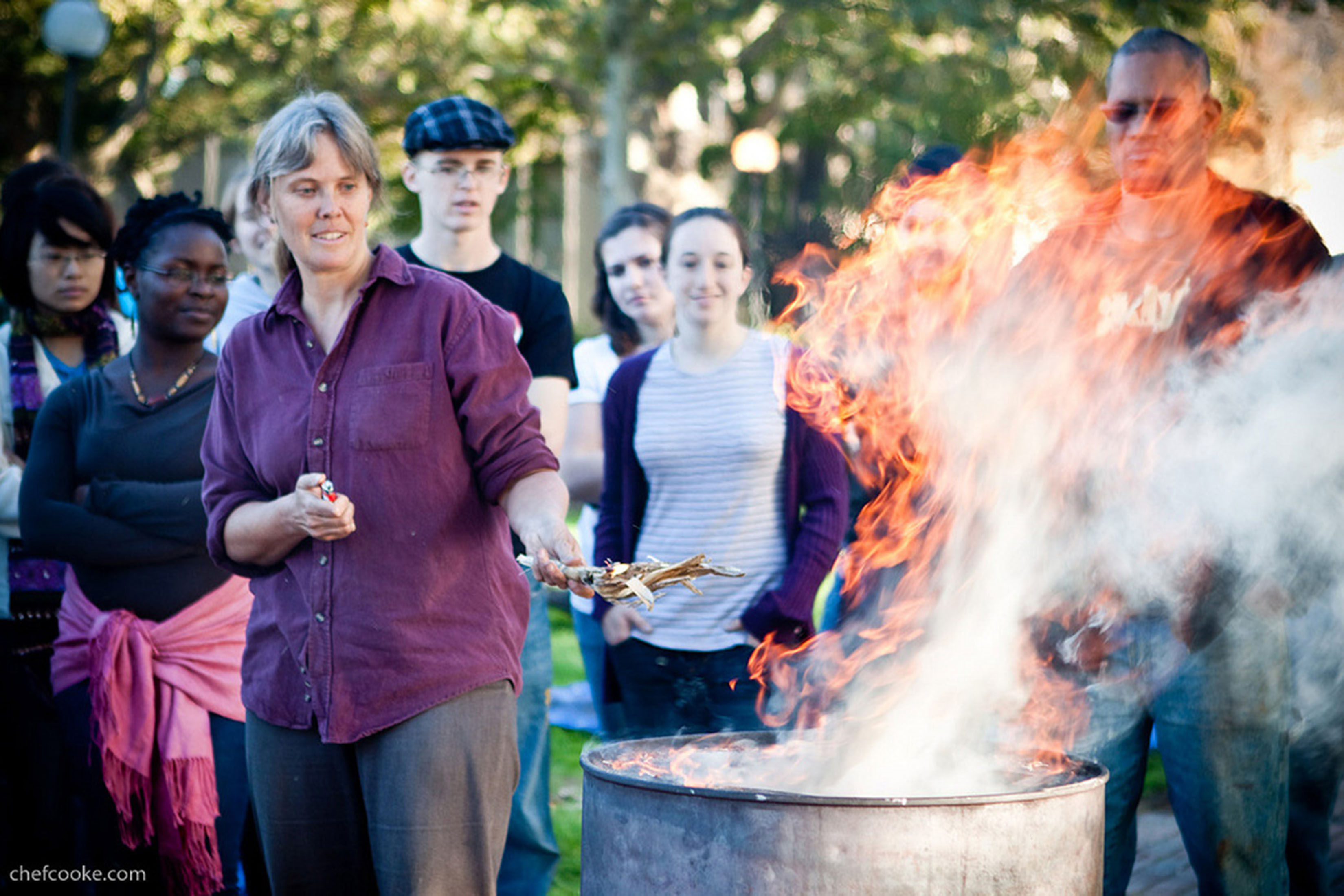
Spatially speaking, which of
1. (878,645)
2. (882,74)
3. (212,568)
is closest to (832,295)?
(878,645)

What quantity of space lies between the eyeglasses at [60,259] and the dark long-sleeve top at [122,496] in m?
0.71

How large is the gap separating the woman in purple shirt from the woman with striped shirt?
1.23m

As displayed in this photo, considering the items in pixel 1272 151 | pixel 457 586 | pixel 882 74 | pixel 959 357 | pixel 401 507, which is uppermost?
pixel 882 74

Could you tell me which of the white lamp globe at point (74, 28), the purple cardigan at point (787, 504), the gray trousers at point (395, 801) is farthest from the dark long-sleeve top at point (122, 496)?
the white lamp globe at point (74, 28)

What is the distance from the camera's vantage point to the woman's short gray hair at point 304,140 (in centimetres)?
293

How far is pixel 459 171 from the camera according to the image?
4.30 m

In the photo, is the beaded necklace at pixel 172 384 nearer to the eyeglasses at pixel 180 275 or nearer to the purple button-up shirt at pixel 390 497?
the eyeglasses at pixel 180 275

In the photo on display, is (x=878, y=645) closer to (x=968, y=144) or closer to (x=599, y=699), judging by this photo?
(x=599, y=699)

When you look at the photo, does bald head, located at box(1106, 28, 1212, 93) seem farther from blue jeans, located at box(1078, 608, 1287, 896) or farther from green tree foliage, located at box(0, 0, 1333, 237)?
green tree foliage, located at box(0, 0, 1333, 237)

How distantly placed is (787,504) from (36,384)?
250cm

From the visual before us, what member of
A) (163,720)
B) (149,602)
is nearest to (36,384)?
(149,602)

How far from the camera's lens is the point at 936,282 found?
3.79 metres

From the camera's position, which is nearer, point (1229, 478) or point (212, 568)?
point (1229, 478)

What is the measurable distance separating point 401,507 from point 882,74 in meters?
15.8
